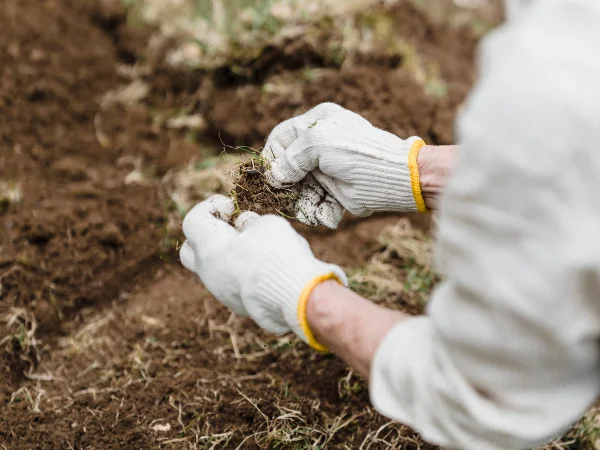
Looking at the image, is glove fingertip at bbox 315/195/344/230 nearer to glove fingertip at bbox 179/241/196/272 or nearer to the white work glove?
the white work glove

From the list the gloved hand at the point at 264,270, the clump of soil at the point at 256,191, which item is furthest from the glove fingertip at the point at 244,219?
the clump of soil at the point at 256,191

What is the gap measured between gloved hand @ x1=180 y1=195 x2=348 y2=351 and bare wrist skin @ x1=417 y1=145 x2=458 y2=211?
469mm

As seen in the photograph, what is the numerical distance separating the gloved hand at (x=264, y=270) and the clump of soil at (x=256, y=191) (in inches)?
7.4

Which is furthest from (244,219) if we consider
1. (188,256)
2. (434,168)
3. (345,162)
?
(434,168)

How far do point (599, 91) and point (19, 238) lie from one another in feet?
6.51

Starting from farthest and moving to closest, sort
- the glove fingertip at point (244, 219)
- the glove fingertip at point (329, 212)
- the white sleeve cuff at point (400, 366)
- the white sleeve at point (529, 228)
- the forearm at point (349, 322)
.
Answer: the glove fingertip at point (329, 212) < the glove fingertip at point (244, 219) < the forearm at point (349, 322) < the white sleeve cuff at point (400, 366) < the white sleeve at point (529, 228)

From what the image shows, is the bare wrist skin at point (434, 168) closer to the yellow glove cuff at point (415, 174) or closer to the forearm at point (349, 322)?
the yellow glove cuff at point (415, 174)

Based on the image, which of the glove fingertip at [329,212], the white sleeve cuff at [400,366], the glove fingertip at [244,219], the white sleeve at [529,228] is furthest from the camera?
the glove fingertip at [329,212]

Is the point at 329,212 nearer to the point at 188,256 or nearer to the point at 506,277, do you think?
the point at 188,256

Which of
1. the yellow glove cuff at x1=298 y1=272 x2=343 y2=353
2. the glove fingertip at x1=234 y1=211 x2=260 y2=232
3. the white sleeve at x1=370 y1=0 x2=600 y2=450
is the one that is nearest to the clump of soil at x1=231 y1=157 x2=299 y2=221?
the glove fingertip at x1=234 y1=211 x2=260 y2=232

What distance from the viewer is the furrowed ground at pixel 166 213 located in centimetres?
175

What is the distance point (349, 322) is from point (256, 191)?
597 millimetres

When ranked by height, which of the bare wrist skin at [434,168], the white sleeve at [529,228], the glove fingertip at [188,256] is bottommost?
the glove fingertip at [188,256]

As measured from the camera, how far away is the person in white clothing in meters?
0.76
